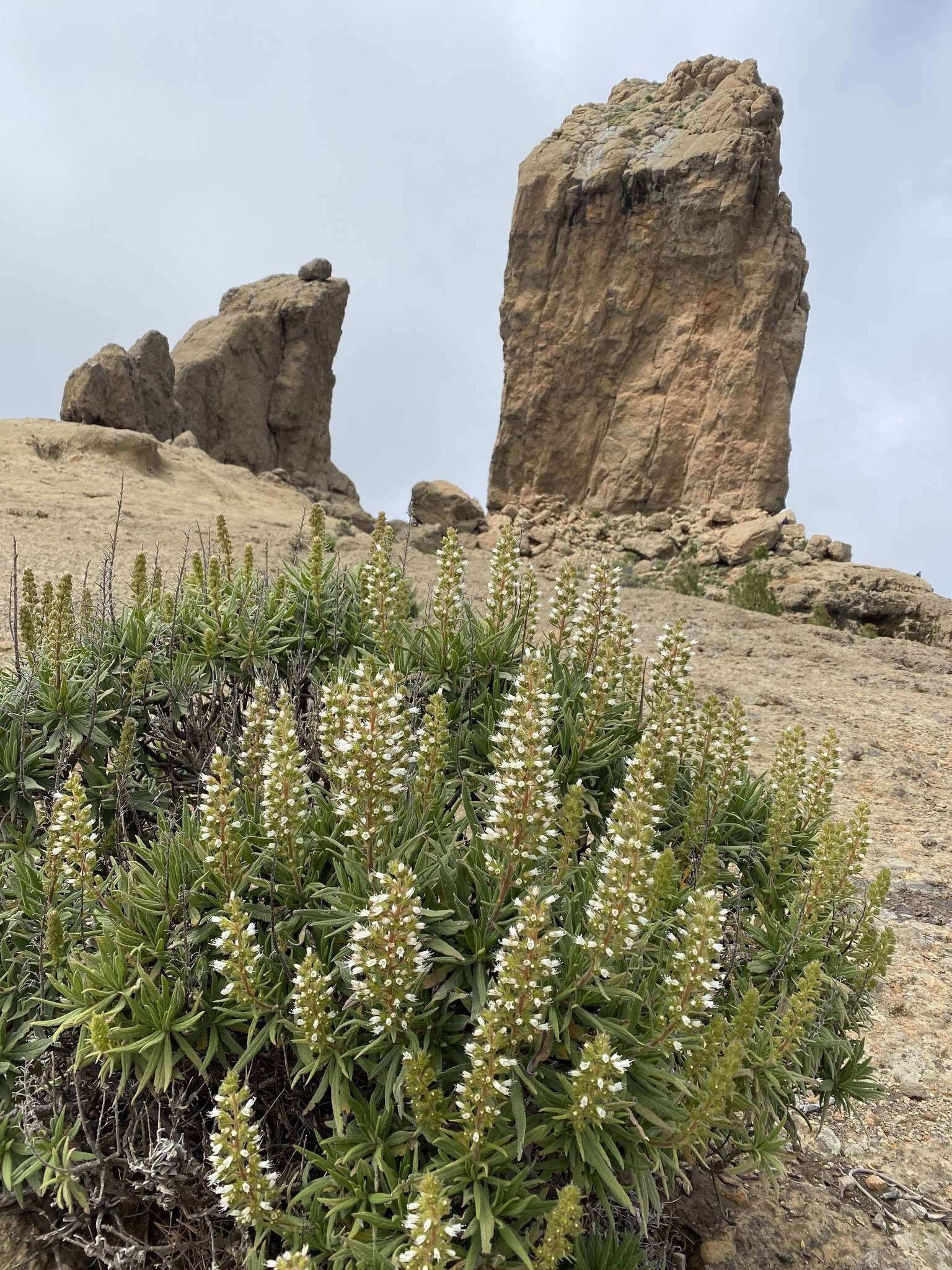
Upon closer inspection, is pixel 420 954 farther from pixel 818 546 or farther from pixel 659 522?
pixel 659 522

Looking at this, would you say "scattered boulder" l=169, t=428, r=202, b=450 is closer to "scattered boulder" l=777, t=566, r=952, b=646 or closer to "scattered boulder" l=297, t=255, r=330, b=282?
"scattered boulder" l=297, t=255, r=330, b=282

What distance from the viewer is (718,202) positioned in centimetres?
2830

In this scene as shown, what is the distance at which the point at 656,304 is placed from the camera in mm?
30297

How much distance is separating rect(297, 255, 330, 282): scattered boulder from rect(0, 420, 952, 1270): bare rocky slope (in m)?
20.5

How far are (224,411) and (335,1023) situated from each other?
1647 inches

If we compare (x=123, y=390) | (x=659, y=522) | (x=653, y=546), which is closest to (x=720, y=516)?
(x=659, y=522)

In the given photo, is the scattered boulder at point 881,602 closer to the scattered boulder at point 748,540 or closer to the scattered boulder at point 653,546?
the scattered boulder at point 748,540

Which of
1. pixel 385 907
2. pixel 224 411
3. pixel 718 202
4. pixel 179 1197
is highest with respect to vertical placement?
pixel 718 202

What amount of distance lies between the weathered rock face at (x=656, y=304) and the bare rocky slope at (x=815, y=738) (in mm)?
5841

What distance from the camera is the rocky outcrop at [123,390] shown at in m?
30.5

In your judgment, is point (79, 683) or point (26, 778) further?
point (79, 683)

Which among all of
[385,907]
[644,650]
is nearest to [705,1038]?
[385,907]

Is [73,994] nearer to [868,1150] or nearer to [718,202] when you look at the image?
[868,1150]

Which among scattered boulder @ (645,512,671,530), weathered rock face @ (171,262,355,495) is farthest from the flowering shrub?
weathered rock face @ (171,262,355,495)
